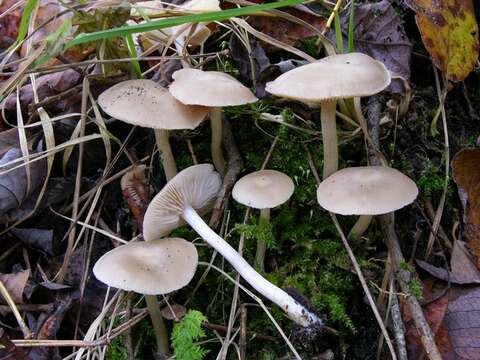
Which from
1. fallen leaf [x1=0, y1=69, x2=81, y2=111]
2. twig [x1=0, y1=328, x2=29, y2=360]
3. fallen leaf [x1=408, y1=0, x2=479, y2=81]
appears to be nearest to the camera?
twig [x1=0, y1=328, x2=29, y2=360]

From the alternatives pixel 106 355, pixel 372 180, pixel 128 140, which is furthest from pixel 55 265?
pixel 372 180

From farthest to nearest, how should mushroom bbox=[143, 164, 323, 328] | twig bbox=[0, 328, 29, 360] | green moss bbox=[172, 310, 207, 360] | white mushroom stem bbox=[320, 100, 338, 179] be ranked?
1. white mushroom stem bbox=[320, 100, 338, 179]
2. mushroom bbox=[143, 164, 323, 328]
3. green moss bbox=[172, 310, 207, 360]
4. twig bbox=[0, 328, 29, 360]

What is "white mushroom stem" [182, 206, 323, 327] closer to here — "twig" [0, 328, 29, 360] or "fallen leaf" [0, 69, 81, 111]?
"twig" [0, 328, 29, 360]

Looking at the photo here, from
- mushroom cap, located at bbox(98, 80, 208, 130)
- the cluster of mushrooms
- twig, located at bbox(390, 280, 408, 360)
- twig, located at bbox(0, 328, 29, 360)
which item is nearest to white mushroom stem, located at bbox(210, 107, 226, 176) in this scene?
the cluster of mushrooms

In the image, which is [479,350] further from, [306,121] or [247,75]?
[247,75]

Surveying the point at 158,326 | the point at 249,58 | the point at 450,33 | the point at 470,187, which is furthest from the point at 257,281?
the point at 450,33

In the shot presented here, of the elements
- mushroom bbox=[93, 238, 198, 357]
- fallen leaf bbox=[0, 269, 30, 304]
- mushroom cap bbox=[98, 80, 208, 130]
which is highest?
mushroom cap bbox=[98, 80, 208, 130]
